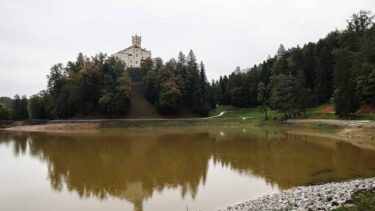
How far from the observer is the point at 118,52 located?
134750mm

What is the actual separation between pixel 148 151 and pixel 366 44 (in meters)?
48.6

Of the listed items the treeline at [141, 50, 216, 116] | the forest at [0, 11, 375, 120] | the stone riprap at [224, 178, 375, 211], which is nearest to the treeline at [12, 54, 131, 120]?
the forest at [0, 11, 375, 120]

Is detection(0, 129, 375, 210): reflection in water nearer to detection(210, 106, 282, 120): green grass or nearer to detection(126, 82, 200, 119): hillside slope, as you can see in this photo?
detection(126, 82, 200, 119): hillside slope

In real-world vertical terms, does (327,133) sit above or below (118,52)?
below

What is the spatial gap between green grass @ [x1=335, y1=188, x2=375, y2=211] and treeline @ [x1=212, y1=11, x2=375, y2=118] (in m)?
48.2

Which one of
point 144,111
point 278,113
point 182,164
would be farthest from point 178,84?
point 182,164

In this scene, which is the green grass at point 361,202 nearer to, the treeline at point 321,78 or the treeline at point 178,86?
the treeline at point 321,78

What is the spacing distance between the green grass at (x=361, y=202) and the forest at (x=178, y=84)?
58957 millimetres

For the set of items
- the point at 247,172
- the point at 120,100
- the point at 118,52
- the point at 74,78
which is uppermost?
the point at 118,52

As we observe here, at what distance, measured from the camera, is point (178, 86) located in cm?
9206

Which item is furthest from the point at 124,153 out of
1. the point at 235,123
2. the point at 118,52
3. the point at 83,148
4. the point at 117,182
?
the point at 118,52

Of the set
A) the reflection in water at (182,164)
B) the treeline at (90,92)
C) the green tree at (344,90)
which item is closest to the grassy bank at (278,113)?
the green tree at (344,90)

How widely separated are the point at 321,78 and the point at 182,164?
6194 centimetres

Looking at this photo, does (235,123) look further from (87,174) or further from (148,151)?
(87,174)
